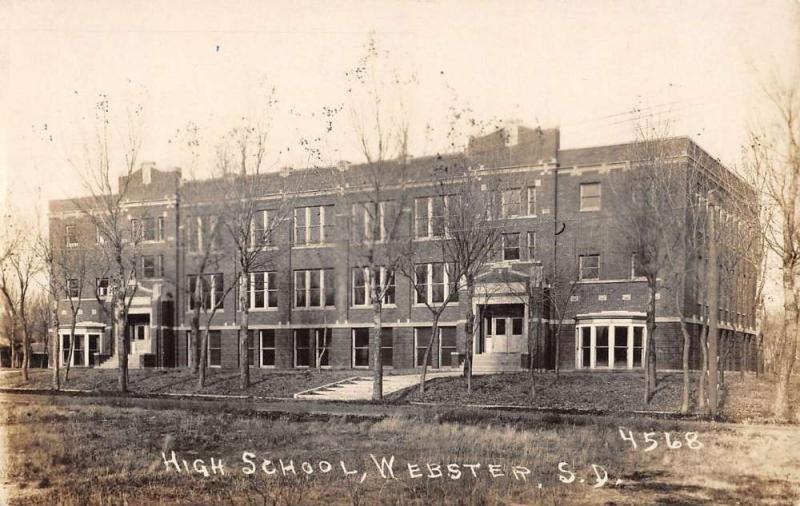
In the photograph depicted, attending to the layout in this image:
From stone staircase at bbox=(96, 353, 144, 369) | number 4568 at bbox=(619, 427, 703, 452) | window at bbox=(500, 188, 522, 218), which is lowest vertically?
number 4568 at bbox=(619, 427, 703, 452)

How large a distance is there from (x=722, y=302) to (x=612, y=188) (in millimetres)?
3201

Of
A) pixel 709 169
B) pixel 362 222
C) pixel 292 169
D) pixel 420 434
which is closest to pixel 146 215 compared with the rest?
pixel 292 169

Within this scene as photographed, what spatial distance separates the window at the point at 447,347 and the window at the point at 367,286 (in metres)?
1.19

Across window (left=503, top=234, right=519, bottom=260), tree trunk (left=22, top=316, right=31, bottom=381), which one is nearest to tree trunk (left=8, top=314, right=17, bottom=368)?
tree trunk (left=22, top=316, right=31, bottom=381)

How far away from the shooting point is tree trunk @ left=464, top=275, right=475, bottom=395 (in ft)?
A: 35.6

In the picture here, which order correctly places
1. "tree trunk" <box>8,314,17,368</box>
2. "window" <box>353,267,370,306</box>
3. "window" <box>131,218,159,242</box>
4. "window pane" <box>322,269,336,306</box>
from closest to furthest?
"window pane" <box>322,269,336,306</box>, "window" <box>353,267,370,306</box>, "window" <box>131,218,159,242</box>, "tree trunk" <box>8,314,17,368</box>

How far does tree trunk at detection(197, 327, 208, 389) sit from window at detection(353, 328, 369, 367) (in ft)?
8.51

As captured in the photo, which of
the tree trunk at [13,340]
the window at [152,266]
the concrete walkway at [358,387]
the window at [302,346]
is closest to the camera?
the concrete walkway at [358,387]

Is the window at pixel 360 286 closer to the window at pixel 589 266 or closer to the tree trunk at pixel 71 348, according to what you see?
the window at pixel 589 266

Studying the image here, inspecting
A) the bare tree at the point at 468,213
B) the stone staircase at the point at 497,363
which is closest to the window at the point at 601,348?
the stone staircase at the point at 497,363

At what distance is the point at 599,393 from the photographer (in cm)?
1016

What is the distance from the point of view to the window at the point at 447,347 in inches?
479

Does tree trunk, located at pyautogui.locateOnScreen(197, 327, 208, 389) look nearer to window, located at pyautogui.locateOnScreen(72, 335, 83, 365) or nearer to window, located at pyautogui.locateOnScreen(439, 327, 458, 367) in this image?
window, located at pyautogui.locateOnScreen(72, 335, 83, 365)

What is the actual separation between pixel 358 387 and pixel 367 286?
1.86 m
